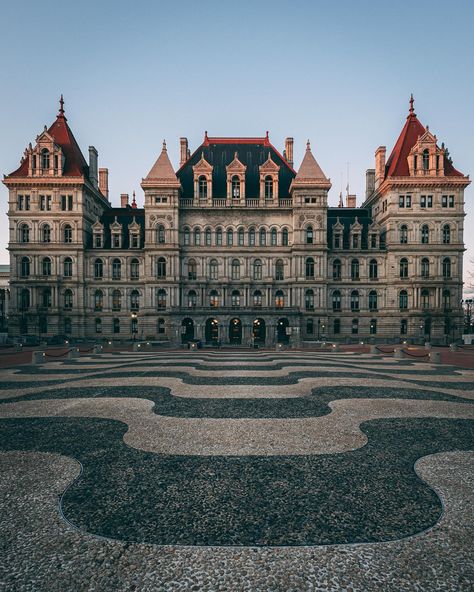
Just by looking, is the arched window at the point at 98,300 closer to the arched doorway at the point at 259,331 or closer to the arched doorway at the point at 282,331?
the arched doorway at the point at 259,331

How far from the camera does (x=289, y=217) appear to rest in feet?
144

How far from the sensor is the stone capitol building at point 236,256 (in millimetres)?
42938

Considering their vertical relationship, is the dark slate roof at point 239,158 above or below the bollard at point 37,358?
above

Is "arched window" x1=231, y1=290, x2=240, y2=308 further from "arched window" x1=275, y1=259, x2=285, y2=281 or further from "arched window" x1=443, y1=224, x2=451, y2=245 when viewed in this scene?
"arched window" x1=443, y1=224, x2=451, y2=245

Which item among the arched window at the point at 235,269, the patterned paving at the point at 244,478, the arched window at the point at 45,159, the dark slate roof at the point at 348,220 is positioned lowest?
the patterned paving at the point at 244,478

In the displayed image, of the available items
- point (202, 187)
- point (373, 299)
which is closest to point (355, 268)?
point (373, 299)

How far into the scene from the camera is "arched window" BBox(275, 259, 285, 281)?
44.1m

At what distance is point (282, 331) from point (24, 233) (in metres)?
38.7

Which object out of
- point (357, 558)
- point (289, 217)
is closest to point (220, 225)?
point (289, 217)

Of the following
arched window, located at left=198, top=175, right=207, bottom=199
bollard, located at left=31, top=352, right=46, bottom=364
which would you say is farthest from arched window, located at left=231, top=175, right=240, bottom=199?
bollard, located at left=31, top=352, right=46, bottom=364

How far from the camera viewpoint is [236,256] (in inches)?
1721

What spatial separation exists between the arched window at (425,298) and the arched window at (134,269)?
40.8 metres

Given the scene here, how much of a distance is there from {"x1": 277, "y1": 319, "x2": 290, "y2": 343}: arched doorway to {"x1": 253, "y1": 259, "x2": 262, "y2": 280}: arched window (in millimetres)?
7050

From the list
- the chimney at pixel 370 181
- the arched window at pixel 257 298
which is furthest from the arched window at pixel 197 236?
the chimney at pixel 370 181
